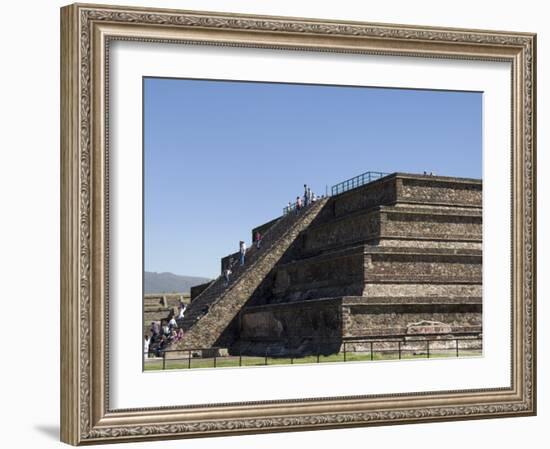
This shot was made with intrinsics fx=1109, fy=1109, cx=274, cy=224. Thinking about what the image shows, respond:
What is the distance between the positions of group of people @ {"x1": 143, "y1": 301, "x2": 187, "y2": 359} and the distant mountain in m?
0.36

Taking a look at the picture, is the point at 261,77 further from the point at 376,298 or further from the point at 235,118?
the point at 376,298

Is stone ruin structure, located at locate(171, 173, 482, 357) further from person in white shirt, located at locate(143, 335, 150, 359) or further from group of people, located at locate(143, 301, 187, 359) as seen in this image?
person in white shirt, located at locate(143, 335, 150, 359)

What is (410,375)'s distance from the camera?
12.9 metres

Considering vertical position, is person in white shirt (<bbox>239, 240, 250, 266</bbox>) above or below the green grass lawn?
above

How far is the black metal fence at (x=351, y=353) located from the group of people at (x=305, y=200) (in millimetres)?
1700

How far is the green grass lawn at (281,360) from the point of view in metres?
11.8

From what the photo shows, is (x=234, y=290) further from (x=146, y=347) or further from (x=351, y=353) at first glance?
(x=146, y=347)

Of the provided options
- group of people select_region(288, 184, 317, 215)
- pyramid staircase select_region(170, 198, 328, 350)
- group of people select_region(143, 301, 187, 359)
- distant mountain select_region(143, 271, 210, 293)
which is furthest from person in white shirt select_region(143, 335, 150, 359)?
group of people select_region(288, 184, 317, 215)

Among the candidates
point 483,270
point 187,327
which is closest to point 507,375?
point 483,270

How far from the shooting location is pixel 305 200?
44.9 ft

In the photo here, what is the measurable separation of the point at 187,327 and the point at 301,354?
1.39 m

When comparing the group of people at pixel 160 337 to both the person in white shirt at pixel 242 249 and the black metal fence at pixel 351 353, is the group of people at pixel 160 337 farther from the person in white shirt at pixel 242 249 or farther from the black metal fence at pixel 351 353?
the person in white shirt at pixel 242 249

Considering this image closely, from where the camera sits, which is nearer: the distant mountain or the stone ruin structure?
the distant mountain

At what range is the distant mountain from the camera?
11.7 meters
